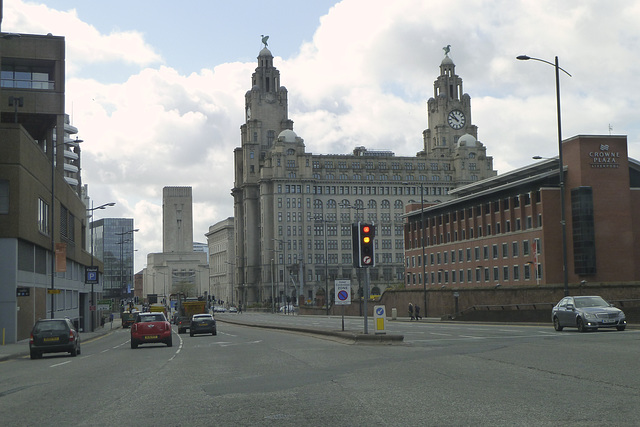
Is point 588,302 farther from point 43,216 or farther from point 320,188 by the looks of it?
point 320,188

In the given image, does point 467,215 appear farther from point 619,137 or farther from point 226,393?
point 226,393

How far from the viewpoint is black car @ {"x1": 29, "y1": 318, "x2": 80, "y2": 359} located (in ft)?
101

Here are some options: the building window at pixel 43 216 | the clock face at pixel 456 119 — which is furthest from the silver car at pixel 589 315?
the clock face at pixel 456 119

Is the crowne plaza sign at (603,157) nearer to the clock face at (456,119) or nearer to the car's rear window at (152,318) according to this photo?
the car's rear window at (152,318)

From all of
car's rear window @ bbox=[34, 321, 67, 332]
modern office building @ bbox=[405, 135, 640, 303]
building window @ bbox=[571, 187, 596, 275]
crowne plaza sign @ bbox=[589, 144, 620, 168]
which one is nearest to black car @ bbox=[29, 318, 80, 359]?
car's rear window @ bbox=[34, 321, 67, 332]

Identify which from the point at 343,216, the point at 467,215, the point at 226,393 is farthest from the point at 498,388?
the point at 343,216

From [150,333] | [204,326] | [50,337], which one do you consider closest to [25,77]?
[204,326]

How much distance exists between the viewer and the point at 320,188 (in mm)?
172875

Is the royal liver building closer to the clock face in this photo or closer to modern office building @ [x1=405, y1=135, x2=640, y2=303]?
the clock face

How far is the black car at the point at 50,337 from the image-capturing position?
3078 centimetres

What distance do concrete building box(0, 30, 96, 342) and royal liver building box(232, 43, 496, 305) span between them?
87.6m

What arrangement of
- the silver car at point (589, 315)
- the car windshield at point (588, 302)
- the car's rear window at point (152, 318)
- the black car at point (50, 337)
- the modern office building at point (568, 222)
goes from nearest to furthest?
the black car at point (50, 337)
the silver car at point (589, 315)
the car windshield at point (588, 302)
the car's rear window at point (152, 318)
the modern office building at point (568, 222)

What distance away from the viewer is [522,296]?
58.5 m

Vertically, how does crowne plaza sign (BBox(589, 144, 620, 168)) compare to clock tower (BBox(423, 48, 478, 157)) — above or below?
below
